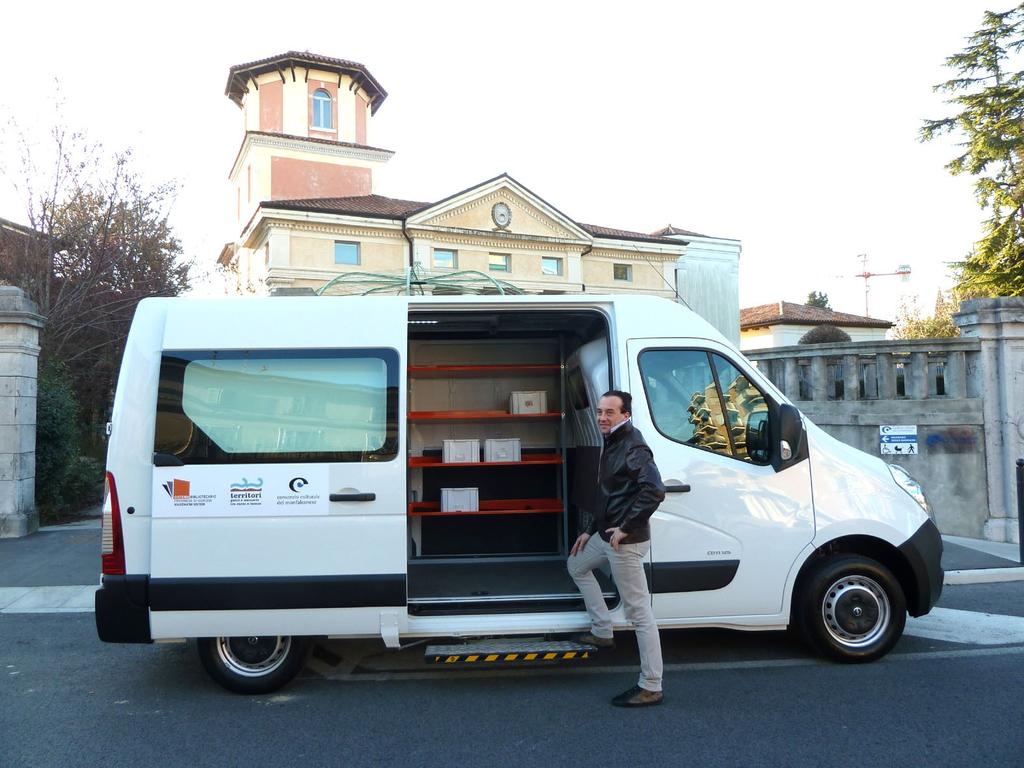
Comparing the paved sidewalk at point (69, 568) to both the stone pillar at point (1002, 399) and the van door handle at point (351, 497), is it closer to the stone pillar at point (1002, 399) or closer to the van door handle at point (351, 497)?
the stone pillar at point (1002, 399)

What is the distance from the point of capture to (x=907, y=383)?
11.2 m

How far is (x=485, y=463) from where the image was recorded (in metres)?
6.95

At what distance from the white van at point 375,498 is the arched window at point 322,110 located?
37101 millimetres

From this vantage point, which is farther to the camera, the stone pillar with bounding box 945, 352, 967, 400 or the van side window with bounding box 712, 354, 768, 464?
the stone pillar with bounding box 945, 352, 967, 400

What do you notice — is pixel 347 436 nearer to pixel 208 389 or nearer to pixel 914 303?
pixel 208 389

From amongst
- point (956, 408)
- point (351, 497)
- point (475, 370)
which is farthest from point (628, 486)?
point (956, 408)

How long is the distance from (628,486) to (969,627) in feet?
11.9

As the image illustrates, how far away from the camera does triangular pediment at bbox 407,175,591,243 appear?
37.3 m

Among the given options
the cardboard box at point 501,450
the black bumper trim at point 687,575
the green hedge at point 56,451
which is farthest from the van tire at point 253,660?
the green hedge at point 56,451

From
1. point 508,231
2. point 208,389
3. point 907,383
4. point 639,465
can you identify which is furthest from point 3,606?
point 508,231

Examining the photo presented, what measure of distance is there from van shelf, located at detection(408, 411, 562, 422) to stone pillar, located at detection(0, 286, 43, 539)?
662cm

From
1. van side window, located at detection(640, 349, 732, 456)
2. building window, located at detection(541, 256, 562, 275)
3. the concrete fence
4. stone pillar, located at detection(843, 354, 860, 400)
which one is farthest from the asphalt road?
building window, located at detection(541, 256, 562, 275)

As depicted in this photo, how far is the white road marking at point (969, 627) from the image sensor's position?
19.2 ft

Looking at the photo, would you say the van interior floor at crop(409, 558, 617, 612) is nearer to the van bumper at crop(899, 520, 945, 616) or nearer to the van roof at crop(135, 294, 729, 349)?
the van roof at crop(135, 294, 729, 349)
